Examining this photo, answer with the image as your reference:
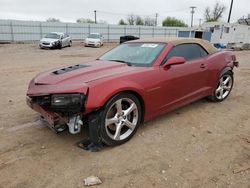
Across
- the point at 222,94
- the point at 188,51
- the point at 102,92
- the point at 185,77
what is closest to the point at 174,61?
the point at 185,77

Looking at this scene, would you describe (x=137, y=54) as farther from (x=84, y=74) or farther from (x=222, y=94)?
(x=222, y=94)

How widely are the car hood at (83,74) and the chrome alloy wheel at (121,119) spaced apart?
17.5 inches

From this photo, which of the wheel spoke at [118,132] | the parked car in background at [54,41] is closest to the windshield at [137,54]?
the wheel spoke at [118,132]

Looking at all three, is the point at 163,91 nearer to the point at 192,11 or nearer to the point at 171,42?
the point at 171,42

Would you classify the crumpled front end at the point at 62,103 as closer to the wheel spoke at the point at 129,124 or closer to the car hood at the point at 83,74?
the car hood at the point at 83,74

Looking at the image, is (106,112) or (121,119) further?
(121,119)

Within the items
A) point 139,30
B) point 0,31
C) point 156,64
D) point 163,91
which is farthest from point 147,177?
point 139,30

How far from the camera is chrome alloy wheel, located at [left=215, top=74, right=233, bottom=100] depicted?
5.21 meters

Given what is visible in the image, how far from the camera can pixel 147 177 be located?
269 cm

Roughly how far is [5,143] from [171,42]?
3087mm

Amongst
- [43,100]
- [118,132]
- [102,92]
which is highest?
[102,92]

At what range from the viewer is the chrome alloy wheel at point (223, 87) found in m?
5.21

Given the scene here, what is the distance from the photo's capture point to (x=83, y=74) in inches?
132

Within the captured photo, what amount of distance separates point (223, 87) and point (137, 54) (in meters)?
2.41
